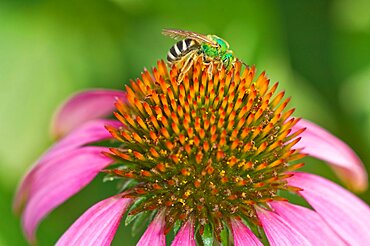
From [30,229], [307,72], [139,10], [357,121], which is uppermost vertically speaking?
[139,10]

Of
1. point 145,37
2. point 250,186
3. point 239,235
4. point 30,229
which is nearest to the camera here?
point 239,235

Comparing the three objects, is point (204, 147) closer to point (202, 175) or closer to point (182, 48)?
point (202, 175)

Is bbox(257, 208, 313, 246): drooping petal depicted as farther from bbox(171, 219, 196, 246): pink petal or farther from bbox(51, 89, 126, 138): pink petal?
bbox(51, 89, 126, 138): pink petal

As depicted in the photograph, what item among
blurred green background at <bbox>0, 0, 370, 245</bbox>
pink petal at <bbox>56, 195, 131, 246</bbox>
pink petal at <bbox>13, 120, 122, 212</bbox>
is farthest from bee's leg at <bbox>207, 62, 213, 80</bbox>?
blurred green background at <bbox>0, 0, 370, 245</bbox>

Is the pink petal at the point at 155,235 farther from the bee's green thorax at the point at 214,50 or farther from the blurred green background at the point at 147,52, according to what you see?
the blurred green background at the point at 147,52

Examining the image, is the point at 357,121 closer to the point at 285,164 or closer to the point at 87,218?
the point at 285,164

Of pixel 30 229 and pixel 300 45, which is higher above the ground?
pixel 300 45

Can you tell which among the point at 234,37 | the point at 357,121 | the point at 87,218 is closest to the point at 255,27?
the point at 234,37

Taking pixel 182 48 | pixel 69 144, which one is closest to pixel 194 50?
pixel 182 48
